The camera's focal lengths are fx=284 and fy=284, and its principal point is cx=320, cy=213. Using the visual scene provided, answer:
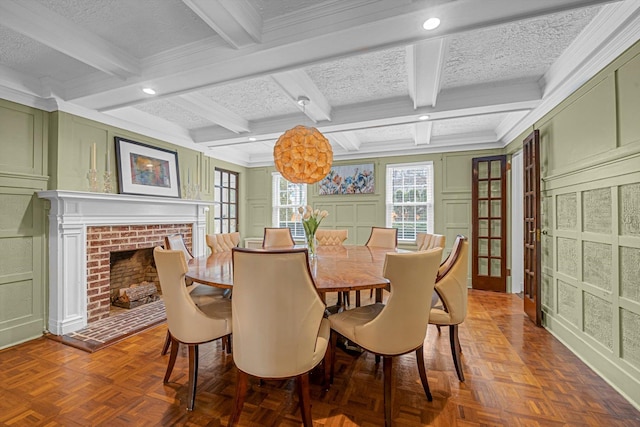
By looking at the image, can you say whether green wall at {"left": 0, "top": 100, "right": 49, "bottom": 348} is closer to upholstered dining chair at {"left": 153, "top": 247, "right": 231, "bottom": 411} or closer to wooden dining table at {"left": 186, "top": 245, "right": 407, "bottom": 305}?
wooden dining table at {"left": 186, "top": 245, "right": 407, "bottom": 305}

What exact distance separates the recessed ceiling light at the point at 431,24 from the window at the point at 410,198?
3.56 meters

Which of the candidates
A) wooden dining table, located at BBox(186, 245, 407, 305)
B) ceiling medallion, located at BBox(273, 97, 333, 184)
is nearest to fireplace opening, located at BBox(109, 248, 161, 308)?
wooden dining table, located at BBox(186, 245, 407, 305)

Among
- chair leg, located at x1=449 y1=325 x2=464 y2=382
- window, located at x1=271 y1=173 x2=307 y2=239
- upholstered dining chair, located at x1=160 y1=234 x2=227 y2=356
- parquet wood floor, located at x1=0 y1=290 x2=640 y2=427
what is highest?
window, located at x1=271 y1=173 x2=307 y2=239

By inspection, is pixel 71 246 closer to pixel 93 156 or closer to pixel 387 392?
pixel 93 156

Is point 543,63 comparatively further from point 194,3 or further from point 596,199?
point 194,3

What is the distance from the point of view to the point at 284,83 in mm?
2688

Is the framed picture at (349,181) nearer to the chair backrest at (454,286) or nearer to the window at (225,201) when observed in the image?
the window at (225,201)

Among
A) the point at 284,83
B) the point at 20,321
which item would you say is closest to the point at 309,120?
the point at 284,83

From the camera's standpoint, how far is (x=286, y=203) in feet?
20.3

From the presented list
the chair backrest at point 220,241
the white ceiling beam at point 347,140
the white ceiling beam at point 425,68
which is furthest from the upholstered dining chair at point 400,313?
the white ceiling beam at point 347,140

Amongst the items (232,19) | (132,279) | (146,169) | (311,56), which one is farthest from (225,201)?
(232,19)

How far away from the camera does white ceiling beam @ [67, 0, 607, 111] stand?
5.35ft

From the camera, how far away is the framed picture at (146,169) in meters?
3.58

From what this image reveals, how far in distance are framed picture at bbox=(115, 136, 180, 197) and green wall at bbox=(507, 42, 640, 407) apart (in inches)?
188
